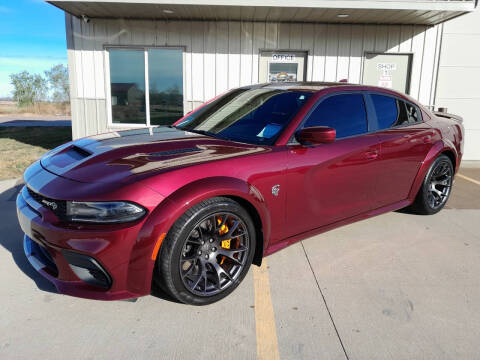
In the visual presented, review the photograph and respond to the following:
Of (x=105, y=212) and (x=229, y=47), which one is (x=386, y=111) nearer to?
(x=105, y=212)

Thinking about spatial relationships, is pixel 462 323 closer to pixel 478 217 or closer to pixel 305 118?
pixel 305 118

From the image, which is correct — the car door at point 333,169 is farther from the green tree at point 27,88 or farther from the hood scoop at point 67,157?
the green tree at point 27,88

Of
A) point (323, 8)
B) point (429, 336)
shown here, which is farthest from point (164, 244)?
point (323, 8)

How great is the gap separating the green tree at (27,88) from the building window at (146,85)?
27.8 meters

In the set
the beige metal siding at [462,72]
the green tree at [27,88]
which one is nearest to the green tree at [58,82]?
Result: the green tree at [27,88]

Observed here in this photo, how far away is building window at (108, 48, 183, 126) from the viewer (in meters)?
8.37

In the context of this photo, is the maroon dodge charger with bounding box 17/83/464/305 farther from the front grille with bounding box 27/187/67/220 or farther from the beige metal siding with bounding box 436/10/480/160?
the beige metal siding with bounding box 436/10/480/160

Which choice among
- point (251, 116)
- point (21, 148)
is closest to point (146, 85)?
point (21, 148)

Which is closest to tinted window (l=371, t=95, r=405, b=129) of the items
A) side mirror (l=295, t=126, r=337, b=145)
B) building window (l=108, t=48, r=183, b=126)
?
side mirror (l=295, t=126, r=337, b=145)

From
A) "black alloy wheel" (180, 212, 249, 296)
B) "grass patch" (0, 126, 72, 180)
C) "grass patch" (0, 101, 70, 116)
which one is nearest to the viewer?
"black alloy wheel" (180, 212, 249, 296)

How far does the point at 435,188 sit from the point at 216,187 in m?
3.49

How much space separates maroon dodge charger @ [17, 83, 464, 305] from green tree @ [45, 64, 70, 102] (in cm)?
3454

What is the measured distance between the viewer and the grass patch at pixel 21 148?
7.08 metres

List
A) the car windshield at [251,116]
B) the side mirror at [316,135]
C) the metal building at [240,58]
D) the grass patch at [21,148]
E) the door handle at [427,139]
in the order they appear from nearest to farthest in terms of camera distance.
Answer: the side mirror at [316,135], the car windshield at [251,116], the door handle at [427,139], the grass patch at [21,148], the metal building at [240,58]
